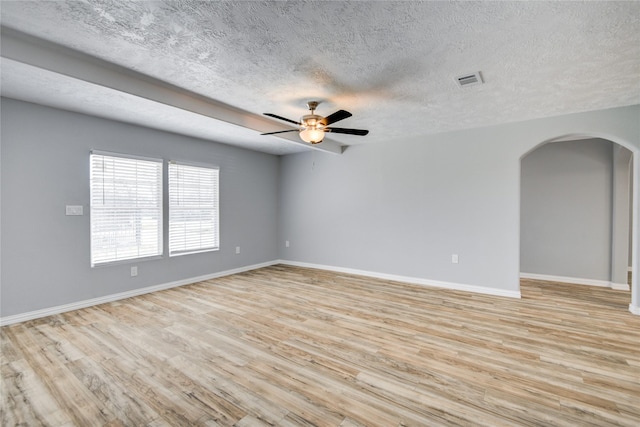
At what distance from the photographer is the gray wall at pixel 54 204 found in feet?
10.7

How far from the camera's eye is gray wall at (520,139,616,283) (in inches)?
190

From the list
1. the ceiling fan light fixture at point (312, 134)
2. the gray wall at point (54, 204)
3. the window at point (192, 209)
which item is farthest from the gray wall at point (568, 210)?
the gray wall at point (54, 204)

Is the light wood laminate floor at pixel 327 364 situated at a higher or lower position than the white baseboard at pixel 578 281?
lower

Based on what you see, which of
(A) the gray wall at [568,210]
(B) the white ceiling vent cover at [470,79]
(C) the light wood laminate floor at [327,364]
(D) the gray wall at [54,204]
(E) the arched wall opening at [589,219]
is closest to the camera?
(C) the light wood laminate floor at [327,364]

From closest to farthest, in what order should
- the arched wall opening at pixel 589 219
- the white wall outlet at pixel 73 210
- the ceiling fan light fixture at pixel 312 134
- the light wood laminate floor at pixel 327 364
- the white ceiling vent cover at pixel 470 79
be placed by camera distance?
1. the light wood laminate floor at pixel 327 364
2. the white ceiling vent cover at pixel 470 79
3. the ceiling fan light fixture at pixel 312 134
4. the white wall outlet at pixel 73 210
5. the arched wall opening at pixel 589 219

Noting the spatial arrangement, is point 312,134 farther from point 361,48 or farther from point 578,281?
point 578,281

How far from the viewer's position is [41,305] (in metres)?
3.48

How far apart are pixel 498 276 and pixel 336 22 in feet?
13.7

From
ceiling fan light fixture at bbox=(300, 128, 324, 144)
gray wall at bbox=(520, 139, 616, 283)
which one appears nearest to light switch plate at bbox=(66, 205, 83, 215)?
ceiling fan light fixture at bbox=(300, 128, 324, 144)

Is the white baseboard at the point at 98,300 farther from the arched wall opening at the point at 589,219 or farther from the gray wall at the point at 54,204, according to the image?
the arched wall opening at the point at 589,219

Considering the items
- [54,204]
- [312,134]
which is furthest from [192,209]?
[312,134]

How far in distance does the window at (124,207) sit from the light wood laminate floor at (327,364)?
0.82 meters

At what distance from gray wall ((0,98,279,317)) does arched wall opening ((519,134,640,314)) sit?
235 inches

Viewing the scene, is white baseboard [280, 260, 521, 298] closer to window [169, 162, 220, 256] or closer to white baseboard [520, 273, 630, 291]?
white baseboard [520, 273, 630, 291]
